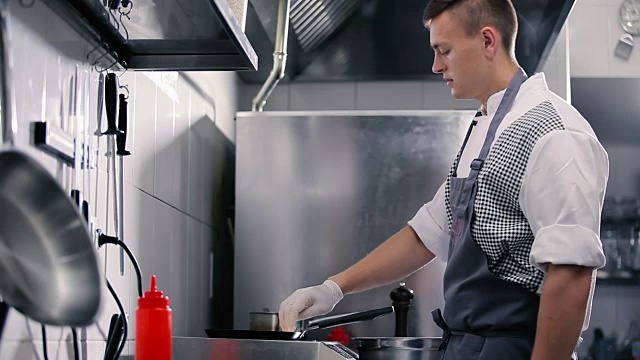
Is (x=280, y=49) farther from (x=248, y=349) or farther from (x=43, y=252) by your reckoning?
(x=43, y=252)

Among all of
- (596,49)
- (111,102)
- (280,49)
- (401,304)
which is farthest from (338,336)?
(596,49)

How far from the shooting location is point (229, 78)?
3227mm

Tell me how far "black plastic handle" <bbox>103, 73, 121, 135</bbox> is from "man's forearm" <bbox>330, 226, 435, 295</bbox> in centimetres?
58

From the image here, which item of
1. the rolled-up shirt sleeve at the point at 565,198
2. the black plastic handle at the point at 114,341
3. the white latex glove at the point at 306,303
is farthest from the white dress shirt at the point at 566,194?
the black plastic handle at the point at 114,341

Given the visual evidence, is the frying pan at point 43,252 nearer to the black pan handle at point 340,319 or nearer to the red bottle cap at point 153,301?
the red bottle cap at point 153,301

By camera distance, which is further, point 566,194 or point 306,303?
point 306,303

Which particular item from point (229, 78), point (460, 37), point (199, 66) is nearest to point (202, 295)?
point (229, 78)

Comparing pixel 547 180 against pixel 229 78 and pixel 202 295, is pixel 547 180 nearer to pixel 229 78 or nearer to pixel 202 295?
pixel 202 295


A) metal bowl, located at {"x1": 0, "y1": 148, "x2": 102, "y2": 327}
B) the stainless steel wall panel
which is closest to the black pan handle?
the stainless steel wall panel

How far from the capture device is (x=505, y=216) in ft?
5.40

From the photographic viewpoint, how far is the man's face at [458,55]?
1799mm

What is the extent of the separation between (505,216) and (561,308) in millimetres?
200

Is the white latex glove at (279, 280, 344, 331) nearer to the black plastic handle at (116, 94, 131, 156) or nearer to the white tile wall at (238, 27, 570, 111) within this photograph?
the black plastic handle at (116, 94, 131, 156)

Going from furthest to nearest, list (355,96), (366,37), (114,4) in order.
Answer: (355,96) → (366,37) → (114,4)
